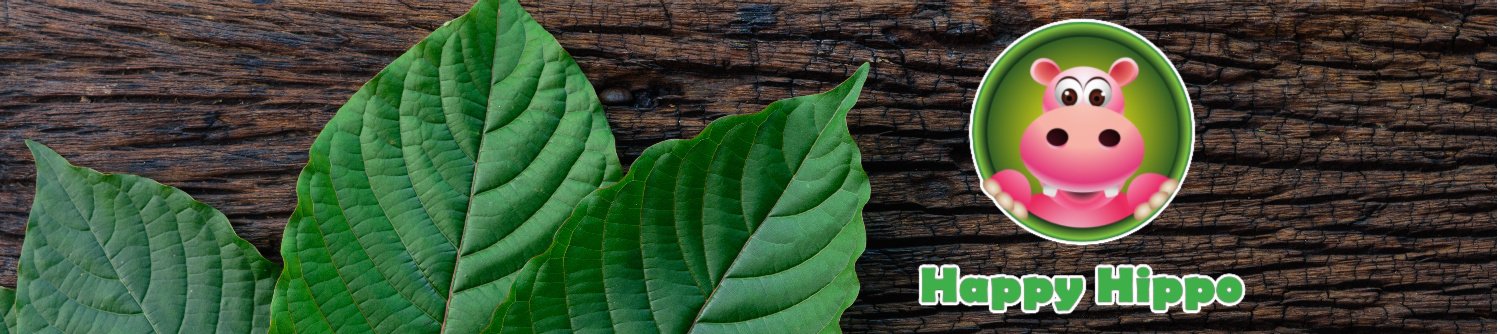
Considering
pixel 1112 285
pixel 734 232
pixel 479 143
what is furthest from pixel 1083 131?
pixel 479 143

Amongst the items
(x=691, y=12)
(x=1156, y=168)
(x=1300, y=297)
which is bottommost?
(x=1300, y=297)

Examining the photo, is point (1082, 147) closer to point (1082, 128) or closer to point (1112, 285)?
point (1082, 128)

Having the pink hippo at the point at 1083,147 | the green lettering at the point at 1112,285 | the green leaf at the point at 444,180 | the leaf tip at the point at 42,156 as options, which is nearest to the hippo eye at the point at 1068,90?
the pink hippo at the point at 1083,147

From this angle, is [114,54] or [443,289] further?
[114,54]

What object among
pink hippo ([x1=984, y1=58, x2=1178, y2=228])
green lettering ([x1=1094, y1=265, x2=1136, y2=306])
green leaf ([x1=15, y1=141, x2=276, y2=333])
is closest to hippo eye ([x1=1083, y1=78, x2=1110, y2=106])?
pink hippo ([x1=984, y1=58, x2=1178, y2=228])

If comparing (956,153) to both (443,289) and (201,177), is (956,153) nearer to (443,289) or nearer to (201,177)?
(443,289)

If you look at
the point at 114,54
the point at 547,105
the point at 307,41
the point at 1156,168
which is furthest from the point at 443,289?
the point at 1156,168

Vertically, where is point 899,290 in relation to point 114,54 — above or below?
below
